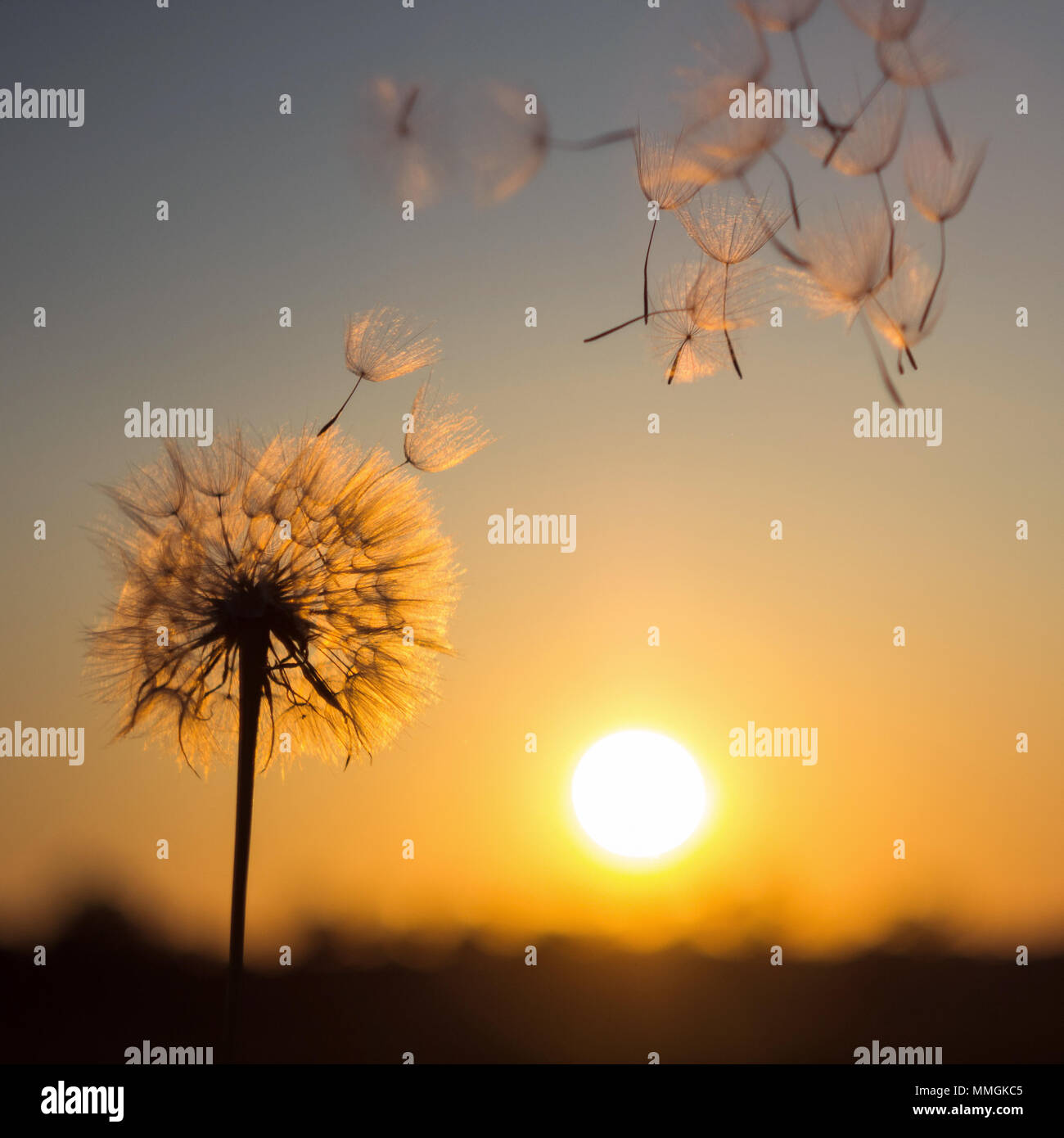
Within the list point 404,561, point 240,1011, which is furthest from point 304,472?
point 240,1011

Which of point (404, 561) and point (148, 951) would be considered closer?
point (404, 561)

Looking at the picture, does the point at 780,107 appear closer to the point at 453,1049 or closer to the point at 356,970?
the point at 453,1049

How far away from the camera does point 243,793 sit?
28.2 ft

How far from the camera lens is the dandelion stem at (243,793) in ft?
27.1

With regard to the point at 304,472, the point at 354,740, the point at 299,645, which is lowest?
the point at 354,740

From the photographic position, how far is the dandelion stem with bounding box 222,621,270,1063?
827cm

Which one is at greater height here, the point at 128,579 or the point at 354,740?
the point at 128,579

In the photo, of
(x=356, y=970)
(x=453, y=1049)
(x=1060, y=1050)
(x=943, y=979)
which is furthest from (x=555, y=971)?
(x=1060, y=1050)

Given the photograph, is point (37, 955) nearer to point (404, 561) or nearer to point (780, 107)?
point (404, 561)

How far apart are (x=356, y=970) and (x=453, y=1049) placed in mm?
2316

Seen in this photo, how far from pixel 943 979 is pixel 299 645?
25.6ft

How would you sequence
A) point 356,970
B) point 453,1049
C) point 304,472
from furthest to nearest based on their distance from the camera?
point 356,970 < point 453,1049 < point 304,472

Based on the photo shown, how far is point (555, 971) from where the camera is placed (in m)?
11.7
